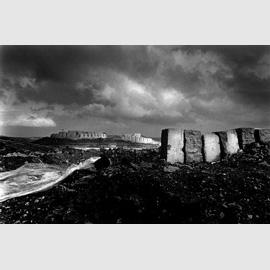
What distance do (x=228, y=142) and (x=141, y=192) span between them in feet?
6.88

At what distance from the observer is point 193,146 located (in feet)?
14.0

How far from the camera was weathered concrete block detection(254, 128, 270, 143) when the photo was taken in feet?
15.1

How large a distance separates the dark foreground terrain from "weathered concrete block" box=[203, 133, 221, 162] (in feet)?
0.61

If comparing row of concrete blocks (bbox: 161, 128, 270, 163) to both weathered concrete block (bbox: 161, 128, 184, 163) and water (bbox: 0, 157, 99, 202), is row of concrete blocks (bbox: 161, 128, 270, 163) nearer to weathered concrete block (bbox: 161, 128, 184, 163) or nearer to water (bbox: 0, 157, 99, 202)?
weathered concrete block (bbox: 161, 128, 184, 163)

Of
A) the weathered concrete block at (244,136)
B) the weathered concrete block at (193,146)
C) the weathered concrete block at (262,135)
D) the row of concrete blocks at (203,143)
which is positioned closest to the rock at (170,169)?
the row of concrete blocks at (203,143)

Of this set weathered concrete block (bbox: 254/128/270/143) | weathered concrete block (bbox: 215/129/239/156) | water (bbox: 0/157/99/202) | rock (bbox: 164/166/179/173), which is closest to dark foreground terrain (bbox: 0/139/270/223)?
rock (bbox: 164/166/179/173)

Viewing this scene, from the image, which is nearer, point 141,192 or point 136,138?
point 141,192

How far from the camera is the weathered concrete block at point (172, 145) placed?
4125 millimetres

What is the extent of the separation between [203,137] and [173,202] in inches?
66.6

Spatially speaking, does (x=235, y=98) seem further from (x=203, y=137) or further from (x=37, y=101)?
(x=37, y=101)

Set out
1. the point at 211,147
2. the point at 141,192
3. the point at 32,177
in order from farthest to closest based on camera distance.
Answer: the point at 211,147
the point at 32,177
the point at 141,192

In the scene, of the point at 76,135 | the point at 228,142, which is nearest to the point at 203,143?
the point at 228,142

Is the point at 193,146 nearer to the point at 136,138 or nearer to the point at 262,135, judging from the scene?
the point at 136,138

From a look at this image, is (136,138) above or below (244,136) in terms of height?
below
